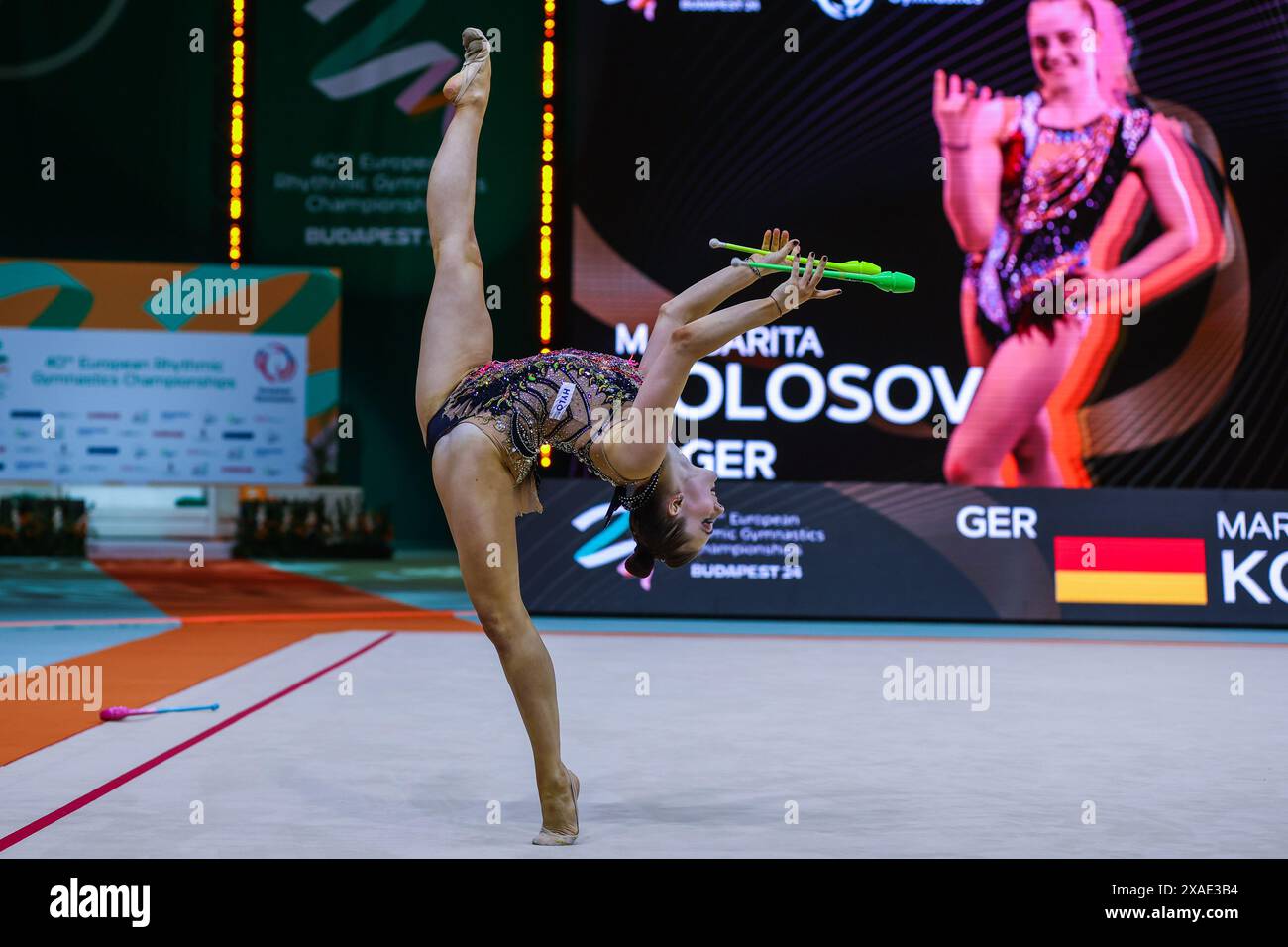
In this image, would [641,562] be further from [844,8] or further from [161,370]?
[161,370]

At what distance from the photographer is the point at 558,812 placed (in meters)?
3.16

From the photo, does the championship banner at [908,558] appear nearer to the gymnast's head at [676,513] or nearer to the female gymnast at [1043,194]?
the female gymnast at [1043,194]

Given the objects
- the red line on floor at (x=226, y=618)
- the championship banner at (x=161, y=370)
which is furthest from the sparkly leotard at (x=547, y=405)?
the championship banner at (x=161, y=370)

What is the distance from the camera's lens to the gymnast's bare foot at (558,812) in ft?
10.3

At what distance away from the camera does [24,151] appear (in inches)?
692

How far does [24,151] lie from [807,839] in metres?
17.5

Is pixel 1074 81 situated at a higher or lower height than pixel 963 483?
higher

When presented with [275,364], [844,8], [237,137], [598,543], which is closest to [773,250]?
[598,543]

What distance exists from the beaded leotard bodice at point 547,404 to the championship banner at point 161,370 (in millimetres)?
14293

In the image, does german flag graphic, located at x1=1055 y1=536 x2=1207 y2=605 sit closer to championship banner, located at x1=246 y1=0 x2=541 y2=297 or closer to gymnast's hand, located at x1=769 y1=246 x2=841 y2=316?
gymnast's hand, located at x1=769 y1=246 x2=841 y2=316

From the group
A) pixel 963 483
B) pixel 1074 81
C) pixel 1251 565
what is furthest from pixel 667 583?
pixel 1074 81

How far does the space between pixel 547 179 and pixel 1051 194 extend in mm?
3965

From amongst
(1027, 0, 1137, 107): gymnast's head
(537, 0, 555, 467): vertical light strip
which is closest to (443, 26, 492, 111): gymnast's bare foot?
(537, 0, 555, 467): vertical light strip
